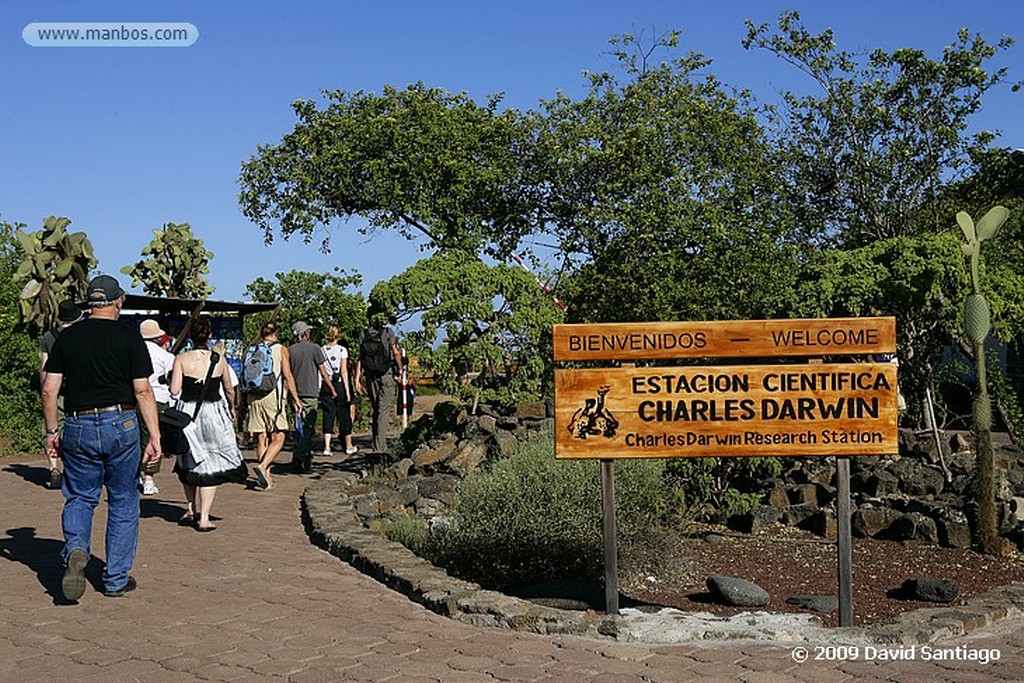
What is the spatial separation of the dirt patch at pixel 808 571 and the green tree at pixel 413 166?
11.8m

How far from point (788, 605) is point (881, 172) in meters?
15.1

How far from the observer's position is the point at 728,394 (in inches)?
271

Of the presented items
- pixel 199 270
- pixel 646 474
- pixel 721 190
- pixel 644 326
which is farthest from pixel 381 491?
pixel 199 270

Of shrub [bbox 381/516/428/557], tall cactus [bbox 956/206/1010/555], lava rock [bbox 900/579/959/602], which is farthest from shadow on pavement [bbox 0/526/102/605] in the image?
tall cactus [bbox 956/206/1010/555]

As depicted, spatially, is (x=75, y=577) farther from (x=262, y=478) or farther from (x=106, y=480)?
(x=262, y=478)

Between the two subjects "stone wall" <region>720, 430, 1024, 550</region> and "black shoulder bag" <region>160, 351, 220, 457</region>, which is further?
"black shoulder bag" <region>160, 351, 220, 457</region>

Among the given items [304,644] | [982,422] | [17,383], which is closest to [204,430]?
[304,644]

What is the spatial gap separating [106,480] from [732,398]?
12.5 feet

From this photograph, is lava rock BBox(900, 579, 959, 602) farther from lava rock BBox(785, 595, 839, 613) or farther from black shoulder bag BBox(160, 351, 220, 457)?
A: black shoulder bag BBox(160, 351, 220, 457)

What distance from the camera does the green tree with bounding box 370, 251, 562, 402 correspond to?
12.7 m

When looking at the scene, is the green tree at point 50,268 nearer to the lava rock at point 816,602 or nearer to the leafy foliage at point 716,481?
the leafy foliage at point 716,481

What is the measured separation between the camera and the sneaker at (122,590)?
760 cm

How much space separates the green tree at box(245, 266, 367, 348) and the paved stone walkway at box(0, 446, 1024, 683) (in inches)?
572

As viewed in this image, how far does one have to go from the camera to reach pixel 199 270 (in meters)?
22.7
